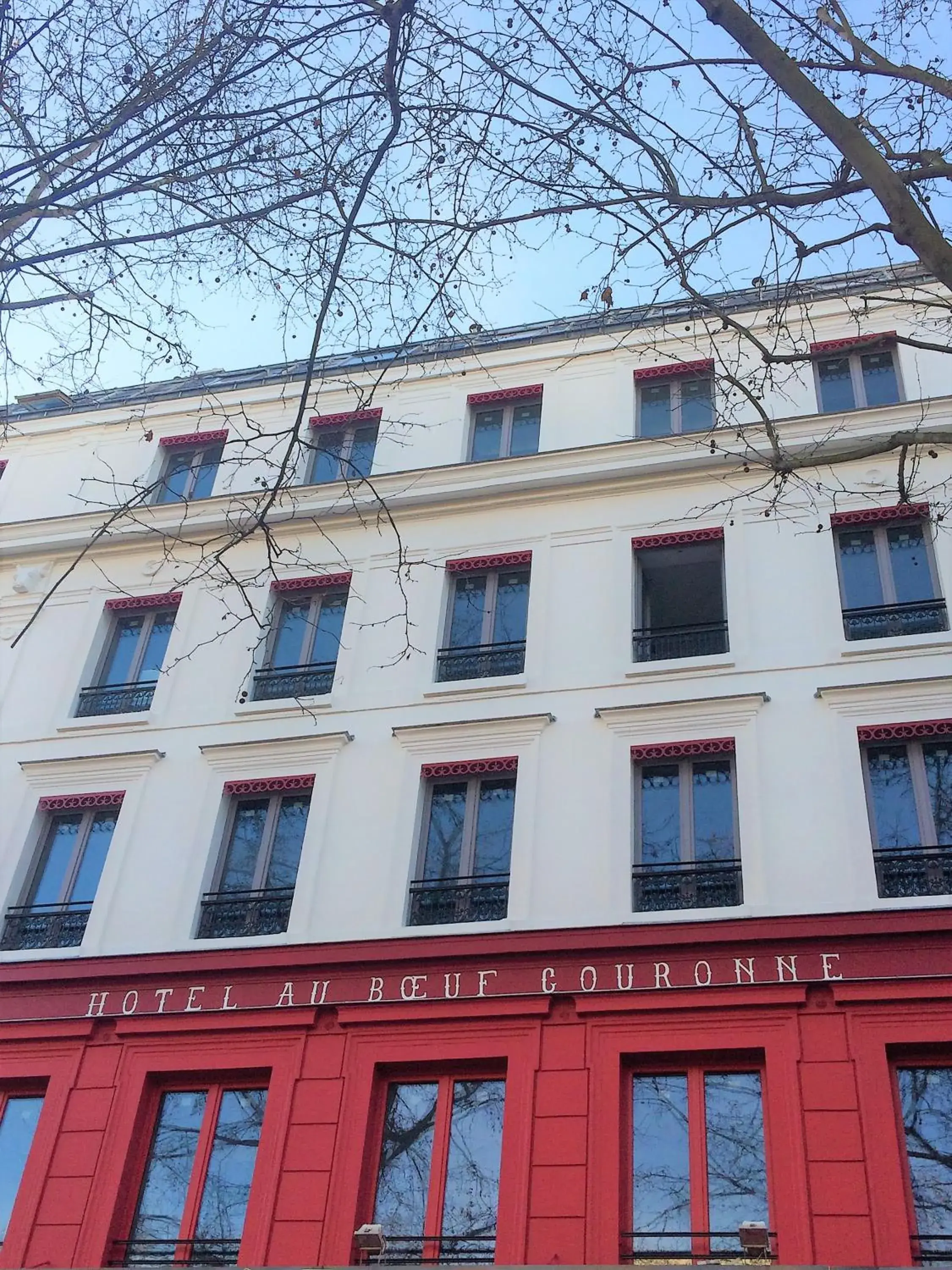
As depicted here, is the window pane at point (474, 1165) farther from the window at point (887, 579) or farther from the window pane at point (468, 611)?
the window at point (887, 579)

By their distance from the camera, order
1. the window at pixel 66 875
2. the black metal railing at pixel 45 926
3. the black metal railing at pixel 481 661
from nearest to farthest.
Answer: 1. the black metal railing at pixel 45 926
2. the window at pixel 66 875
3. the black metal railing at pixel 481 661

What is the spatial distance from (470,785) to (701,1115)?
4.51 metres

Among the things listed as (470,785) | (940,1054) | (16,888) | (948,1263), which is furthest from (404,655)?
(948,1263)

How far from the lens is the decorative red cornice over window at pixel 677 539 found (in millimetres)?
15906

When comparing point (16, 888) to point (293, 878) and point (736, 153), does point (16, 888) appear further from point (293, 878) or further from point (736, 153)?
point (736, 153)

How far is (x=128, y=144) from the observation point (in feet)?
30.0

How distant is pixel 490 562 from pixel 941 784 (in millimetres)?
6204

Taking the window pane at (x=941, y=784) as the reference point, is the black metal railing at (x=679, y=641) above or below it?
above

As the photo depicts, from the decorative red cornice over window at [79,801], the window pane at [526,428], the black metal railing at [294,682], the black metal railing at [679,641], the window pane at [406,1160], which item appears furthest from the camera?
the window pane at [526,428]

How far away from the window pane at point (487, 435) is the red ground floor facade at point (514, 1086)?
776 cm

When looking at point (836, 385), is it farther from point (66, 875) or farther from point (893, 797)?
point (66, 875)

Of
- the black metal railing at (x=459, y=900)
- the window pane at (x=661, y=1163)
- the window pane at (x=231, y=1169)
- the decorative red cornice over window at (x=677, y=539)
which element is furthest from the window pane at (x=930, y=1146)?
the decorative red cornice over window at (x=677, y=539)

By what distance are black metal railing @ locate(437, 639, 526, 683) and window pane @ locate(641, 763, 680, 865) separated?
87.5 inches

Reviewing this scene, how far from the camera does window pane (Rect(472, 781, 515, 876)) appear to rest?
13867 millimetres
